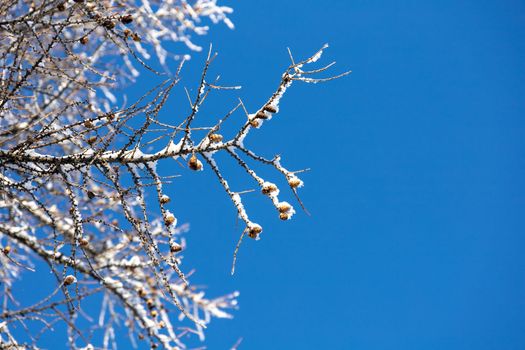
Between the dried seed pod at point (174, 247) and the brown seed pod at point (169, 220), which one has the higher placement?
the brown seed pod at point (169, 220)

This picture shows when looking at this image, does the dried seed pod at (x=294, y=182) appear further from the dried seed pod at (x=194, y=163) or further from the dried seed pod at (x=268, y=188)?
the dried seed pod at (x=194, y=163)

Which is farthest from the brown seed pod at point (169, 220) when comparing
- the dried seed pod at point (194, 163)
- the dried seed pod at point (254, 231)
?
the dried seed pod at point (254, 231)

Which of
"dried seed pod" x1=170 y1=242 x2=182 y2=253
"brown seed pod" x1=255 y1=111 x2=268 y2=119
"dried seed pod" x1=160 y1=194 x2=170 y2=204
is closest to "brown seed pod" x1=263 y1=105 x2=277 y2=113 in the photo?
"brown seed pod" x1=255 y1=111 x2=268 y2=119

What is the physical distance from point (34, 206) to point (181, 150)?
343cm

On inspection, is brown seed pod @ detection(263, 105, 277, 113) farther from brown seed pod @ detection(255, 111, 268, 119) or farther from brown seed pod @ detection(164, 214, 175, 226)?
brown seed pod @ detection(164, 214, 175, 226)

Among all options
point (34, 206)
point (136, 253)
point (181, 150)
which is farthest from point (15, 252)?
point (181, 150)

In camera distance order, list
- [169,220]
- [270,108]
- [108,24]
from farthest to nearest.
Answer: [108,24], [169,220], [270,108]

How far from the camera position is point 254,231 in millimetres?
1892

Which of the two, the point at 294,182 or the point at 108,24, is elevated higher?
the point at 108,24

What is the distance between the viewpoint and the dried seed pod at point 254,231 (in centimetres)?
189

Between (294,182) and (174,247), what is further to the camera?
(174,247)

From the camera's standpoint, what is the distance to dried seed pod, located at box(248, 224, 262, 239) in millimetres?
1887

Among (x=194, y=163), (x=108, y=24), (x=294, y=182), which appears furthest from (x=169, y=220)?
(x=108, y=24)

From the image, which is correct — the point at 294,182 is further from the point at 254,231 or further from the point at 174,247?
the point at 174,247
